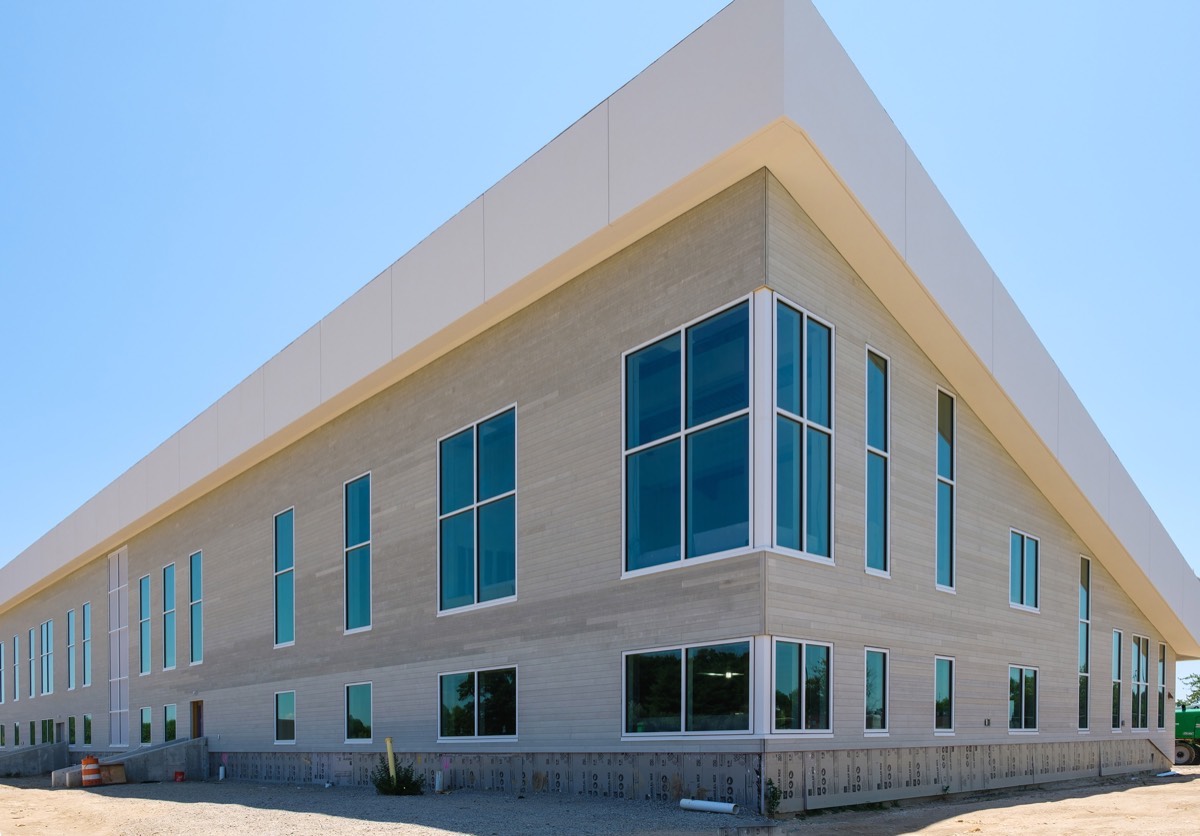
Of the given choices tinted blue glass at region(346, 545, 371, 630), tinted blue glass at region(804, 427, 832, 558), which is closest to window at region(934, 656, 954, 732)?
tinted blue glass at region(804, 427, 832, 558)

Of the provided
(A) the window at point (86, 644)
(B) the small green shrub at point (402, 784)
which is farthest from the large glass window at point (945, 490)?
(A) the window at point (86, 644)

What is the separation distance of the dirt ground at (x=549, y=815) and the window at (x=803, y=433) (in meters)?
4.10

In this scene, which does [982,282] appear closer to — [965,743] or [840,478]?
[840,478]

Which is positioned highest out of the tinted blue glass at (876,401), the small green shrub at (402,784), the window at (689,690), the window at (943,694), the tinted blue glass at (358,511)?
the tinted blue glass at (876,401)

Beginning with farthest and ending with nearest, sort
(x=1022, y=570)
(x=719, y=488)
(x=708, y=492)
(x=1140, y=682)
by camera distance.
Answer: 1. (x=1140, y=682)
2. (x=1022, y=570)
3. (x=708, y=492)
4. (x=719, y=488)

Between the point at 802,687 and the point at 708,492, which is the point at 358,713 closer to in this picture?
the point at 708,492

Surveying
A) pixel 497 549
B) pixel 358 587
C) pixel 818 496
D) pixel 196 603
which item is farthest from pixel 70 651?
pixel 818 496

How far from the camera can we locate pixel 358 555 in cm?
2569

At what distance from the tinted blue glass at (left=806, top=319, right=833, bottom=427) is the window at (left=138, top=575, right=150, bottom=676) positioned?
29.3m

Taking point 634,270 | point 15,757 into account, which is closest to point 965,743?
point 634,270

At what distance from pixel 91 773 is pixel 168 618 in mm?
8550

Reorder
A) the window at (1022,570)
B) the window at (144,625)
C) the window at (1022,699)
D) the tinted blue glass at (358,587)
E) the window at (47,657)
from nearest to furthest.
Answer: the window at (1022,699) → the window at (1022,570) → the tinted blue glass at (358,587) → the window at (144,625) → the window at (47,657)

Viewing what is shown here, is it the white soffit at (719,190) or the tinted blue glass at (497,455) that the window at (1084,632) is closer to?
the white soffit at (719,190)

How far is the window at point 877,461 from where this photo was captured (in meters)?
18.2
